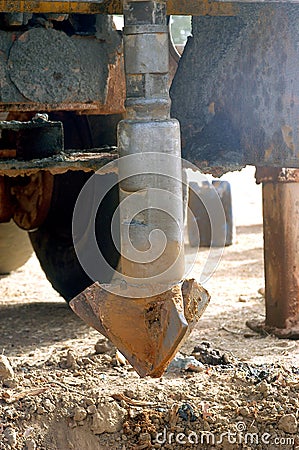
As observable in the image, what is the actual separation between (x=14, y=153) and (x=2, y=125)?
0.71 metres

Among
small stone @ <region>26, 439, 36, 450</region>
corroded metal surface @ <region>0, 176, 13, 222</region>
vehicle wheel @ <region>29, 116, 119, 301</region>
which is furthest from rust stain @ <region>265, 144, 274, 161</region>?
corroded metal surface @ <region>0, 176, 13, 222</region>

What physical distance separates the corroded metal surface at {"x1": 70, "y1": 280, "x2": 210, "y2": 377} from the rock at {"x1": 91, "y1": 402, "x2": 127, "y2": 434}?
0.98 ft

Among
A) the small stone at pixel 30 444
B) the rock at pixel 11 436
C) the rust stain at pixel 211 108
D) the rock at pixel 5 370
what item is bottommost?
the small stone at pixel 30 444

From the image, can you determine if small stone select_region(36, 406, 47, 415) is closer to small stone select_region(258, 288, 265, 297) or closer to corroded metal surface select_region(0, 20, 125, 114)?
corroded metal surface select_region(0, 20, 125, 114)

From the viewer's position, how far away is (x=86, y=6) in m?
3.68

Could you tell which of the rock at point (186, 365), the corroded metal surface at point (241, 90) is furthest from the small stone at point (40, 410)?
the corroded metal surface at point (241, 90)

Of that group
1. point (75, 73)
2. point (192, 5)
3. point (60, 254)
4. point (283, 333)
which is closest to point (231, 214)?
point (60, 254)

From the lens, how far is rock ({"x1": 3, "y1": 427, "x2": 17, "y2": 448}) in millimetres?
3602

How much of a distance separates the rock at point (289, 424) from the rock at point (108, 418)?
2.00 feet

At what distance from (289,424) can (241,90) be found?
150cm

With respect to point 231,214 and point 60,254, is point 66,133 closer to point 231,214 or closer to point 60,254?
point 60,254

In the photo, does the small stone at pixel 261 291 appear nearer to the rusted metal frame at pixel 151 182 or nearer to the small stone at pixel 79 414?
the small stone at pixel 79 414

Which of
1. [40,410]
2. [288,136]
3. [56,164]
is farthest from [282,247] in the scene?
[40,410]

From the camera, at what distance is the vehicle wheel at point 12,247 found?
7270 mm
